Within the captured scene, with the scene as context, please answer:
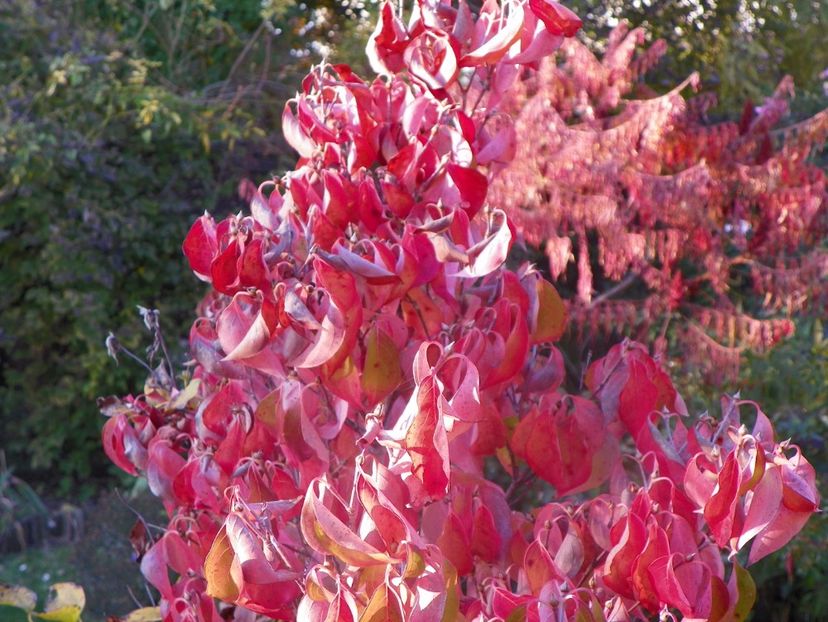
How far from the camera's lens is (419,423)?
100cm

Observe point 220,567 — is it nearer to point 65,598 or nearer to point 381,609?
point 381,609

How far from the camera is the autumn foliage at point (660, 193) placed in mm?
3668

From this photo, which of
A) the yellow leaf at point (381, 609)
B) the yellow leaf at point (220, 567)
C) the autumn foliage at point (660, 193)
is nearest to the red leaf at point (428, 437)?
the yellow leaf at point (381, 609)

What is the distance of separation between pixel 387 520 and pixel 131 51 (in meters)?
5.78

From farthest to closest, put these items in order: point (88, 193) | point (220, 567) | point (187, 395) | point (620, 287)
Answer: point (88, 193) < point (620, 287) < point (187, 395) < point (220, 567)

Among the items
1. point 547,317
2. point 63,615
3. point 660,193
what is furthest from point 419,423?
point 660,193

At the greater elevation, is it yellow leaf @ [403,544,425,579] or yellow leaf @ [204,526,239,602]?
yellow leaf @ [403,544,425,579]

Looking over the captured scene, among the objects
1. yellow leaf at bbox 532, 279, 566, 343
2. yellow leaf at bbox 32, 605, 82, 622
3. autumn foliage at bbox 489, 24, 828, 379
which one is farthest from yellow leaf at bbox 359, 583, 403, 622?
autumn foliage at bbox 489, 24, 828, 379

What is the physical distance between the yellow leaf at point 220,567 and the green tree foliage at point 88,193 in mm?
4472

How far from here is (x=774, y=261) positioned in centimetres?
473

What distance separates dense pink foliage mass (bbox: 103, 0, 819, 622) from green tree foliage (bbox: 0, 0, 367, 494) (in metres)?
4.12

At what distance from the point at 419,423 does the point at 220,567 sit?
0.98 feet

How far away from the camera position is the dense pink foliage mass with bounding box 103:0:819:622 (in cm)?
103

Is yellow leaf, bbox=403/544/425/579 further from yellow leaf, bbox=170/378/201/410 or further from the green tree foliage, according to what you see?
the green tree foliage
